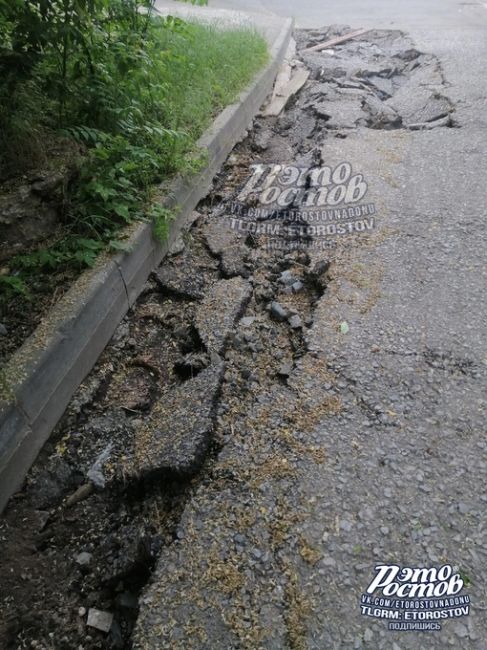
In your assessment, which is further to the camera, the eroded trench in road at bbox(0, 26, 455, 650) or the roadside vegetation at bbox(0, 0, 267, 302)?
the roadside vegetation at bbox(0, 0, 267, 302)

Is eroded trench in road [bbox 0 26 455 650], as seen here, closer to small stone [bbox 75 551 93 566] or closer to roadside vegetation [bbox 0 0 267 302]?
small stone [bbox 75 551 93 566]

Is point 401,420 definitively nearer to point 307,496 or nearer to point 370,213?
point 307,496

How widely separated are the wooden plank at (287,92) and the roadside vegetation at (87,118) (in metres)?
1.95

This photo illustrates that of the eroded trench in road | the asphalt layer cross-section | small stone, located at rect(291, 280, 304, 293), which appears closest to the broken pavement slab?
the eroded trench in road

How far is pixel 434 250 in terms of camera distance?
3314mm

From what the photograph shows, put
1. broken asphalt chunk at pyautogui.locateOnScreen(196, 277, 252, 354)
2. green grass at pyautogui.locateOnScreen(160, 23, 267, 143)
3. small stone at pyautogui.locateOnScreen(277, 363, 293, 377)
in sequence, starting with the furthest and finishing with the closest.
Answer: green grass at pyautogui.locateOnScreen(160, 23, 267, 143) < broken asphalt chunk at pyautogui.locateOnScreen(196, 277, 252, 354) < small stone at pyautogui.locateOnScreen(277, 363, 293, 377)

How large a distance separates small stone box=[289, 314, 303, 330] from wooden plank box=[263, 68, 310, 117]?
3.78 meters

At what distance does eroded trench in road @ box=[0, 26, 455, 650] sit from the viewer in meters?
1.86

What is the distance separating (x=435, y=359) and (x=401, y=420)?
18.9 inches

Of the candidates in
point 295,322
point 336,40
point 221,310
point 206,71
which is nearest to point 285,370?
point 295,322

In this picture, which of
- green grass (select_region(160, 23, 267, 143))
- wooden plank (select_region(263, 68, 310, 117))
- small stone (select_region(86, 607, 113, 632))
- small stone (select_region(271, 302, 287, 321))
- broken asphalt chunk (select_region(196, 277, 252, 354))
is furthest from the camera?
wooden plank (select_region(263, 68, 310, 117))

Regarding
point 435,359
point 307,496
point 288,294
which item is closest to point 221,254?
point 288,294

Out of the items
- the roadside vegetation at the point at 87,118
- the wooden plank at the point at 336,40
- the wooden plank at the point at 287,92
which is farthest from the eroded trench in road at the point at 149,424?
the wooden plank at the point at 336,40

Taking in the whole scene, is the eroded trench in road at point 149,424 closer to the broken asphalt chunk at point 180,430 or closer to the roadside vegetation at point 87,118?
the broken asphalt chunk at point 180,430
